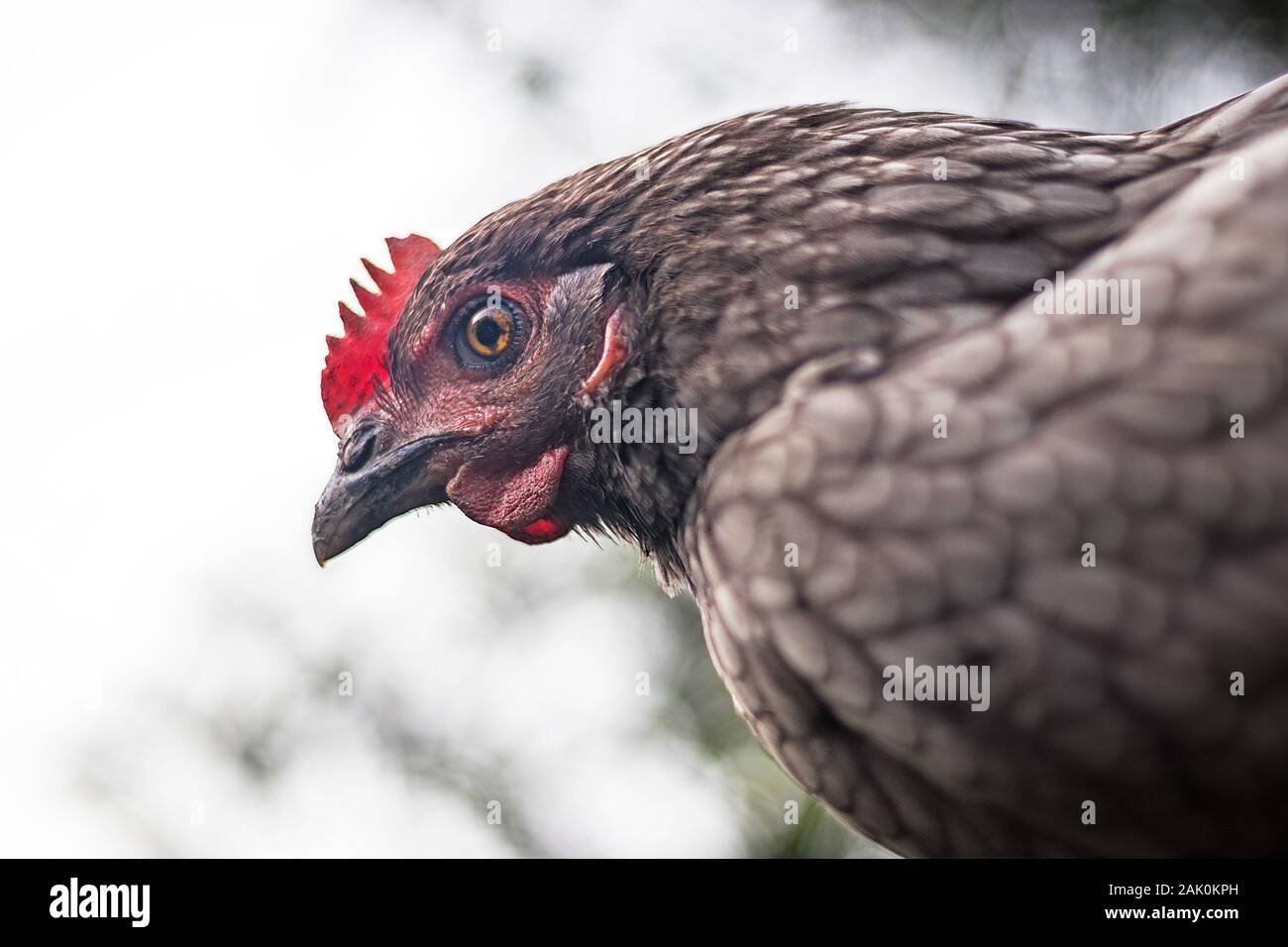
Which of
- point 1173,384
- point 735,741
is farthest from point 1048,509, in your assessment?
point 735,741

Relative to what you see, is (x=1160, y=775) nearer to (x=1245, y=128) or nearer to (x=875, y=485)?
(x=875, y=485)

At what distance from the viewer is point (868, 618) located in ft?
4.65

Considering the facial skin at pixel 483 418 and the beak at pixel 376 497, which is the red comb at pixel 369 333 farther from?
the beak at pixel 376 497

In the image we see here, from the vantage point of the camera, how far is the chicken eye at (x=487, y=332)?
1983mm

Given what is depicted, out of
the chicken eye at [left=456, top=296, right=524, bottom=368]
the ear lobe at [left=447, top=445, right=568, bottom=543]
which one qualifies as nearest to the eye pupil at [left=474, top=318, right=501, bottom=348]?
the chicken eye at [left=456, top=296, right=524, bottom=368]

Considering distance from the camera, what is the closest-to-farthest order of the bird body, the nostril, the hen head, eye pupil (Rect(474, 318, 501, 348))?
the bird body < the hen head < eye pupil (Rect(474, 318, 501, 348)) < the nostril

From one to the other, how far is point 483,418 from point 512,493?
5.7 inches

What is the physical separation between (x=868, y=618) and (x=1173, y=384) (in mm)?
458

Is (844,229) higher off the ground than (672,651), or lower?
higher

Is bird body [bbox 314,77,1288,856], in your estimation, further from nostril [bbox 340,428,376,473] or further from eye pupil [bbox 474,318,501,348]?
nostril [bbox 340,428,376,473]

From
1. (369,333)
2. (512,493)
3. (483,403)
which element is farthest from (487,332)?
(369,333)

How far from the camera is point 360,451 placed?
2129mm

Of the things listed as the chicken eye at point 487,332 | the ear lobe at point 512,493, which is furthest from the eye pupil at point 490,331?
the ear lobe at point 512,493

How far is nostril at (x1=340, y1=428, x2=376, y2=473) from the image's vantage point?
2.13 m
